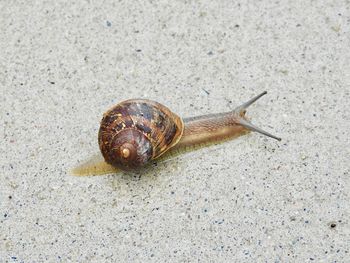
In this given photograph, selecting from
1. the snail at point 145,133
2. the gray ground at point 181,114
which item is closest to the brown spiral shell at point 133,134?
the snail at point 145,133

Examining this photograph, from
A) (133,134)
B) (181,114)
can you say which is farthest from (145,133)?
(181,114)

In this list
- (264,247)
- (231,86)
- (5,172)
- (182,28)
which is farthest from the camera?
(182,28)

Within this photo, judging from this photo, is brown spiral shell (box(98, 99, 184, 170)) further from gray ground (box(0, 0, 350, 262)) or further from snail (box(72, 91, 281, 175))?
gray ground (box(0, 0, 350, 262))

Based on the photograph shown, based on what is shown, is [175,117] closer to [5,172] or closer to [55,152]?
[55,152]

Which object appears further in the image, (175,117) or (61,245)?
(175,117)

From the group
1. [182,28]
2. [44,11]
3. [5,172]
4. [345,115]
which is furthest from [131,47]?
[345,115]

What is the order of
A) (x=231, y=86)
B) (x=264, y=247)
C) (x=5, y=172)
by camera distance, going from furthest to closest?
(x=231, y=86)
(x=5, y=172)
(x=264, y=247)
